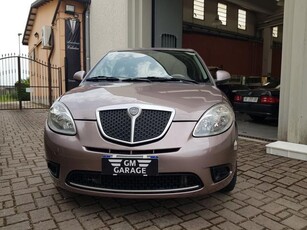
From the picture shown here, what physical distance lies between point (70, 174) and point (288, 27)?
413 cm

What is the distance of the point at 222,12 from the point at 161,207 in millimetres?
14808

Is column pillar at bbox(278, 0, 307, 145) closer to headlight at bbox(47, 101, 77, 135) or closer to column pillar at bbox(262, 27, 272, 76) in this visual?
headlight at bbox(47, 101, 77, 135)

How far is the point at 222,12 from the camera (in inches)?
Result: 618

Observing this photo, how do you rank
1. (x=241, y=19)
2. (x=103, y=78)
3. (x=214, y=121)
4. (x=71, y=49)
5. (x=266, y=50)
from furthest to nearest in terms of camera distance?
(x=266, y=50) → (x=241, y=19) → (x=71, y=49) → (x=103, y=78) → (x=214, y=121)

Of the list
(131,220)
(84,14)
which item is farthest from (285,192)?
(84,14)

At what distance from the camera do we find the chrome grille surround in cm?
233

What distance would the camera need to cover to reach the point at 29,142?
5508 millimetres

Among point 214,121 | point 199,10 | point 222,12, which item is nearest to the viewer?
point 214,121

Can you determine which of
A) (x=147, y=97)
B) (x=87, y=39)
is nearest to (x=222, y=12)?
(x=87, y=39)

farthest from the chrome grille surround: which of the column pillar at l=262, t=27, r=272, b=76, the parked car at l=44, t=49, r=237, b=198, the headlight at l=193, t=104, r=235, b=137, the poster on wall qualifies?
the column pillar at l=262, t=27, r=272, b=76

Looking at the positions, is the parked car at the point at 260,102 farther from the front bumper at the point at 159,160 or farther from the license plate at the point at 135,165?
the license plate at the point at 135,165

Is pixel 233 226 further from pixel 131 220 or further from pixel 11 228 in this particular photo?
pixel 11 228

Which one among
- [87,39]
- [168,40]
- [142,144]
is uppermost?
[87,39]

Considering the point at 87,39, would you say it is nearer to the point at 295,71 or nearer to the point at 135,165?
the point at 295,71
